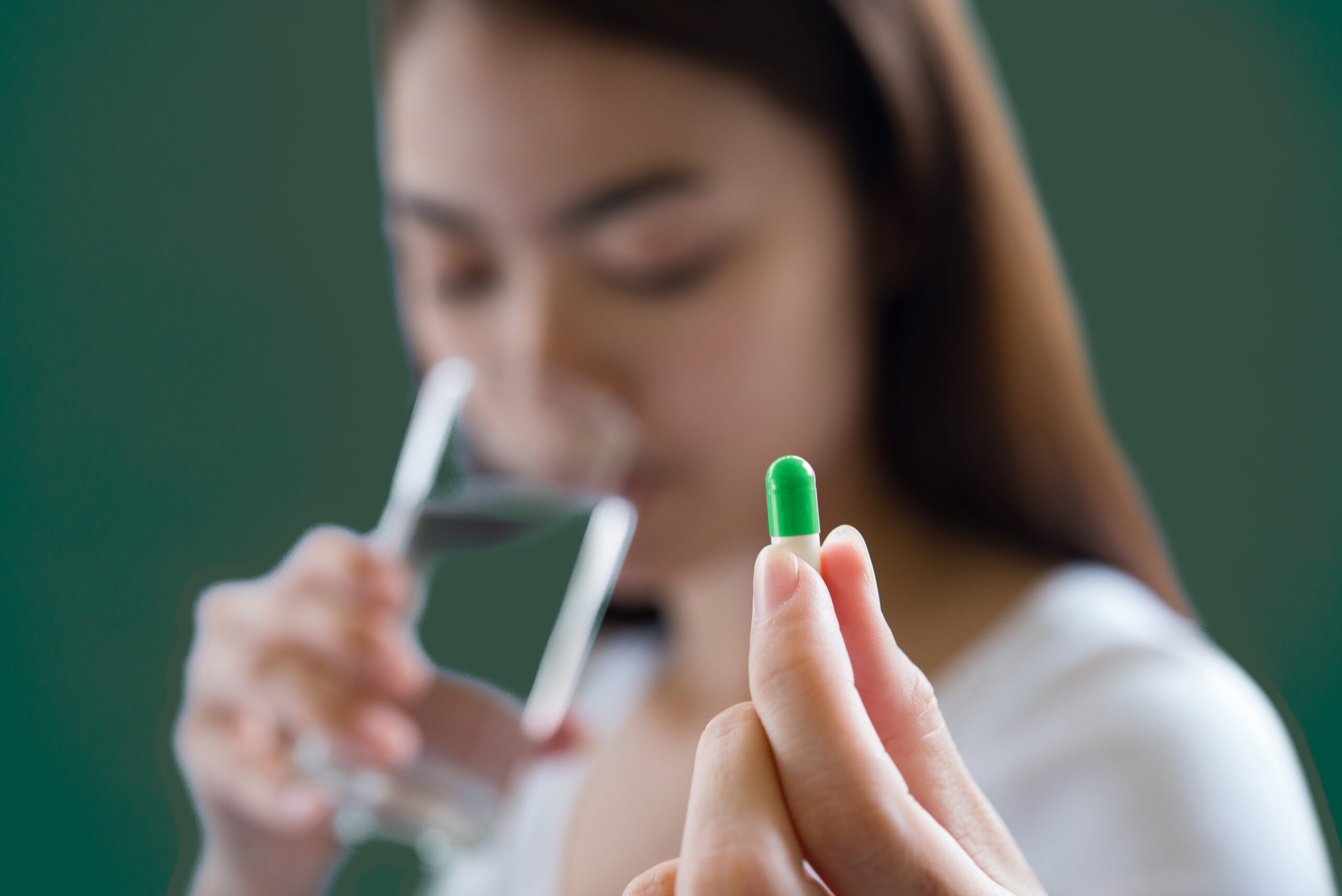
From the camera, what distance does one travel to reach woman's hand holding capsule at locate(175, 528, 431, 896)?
0.41 meters

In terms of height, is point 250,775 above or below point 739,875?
below

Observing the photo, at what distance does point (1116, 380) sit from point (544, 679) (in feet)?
2.47

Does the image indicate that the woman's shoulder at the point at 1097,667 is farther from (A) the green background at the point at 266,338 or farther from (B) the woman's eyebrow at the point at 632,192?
(A) the green background at the point at 266,338

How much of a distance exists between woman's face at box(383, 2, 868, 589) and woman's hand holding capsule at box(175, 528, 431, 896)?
Result: 0.18 meters

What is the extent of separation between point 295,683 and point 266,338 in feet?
2.25

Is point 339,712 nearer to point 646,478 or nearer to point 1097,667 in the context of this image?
point 646,478

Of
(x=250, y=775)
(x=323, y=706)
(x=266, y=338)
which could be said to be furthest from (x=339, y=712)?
(x=266, y=338)

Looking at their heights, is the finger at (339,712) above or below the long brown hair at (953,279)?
below

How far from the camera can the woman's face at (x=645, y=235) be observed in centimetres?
53

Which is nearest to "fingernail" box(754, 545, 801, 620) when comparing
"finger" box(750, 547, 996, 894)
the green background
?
"finger" box(750, 547, 996, 894)

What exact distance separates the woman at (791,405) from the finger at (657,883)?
202 mm

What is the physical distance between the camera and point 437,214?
0.57 m

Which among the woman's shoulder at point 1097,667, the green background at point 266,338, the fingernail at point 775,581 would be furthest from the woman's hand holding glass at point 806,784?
the green background at point 266,338

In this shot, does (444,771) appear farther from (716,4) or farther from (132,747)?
(132,747)
